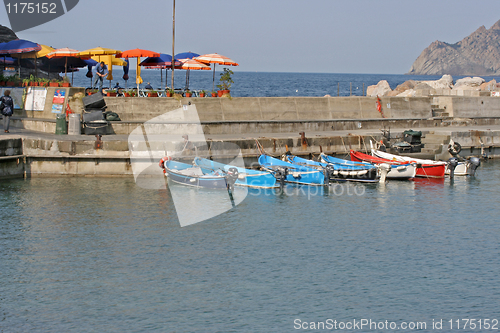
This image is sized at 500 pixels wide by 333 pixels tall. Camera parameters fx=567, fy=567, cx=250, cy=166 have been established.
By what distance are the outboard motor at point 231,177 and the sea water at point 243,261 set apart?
1.10m

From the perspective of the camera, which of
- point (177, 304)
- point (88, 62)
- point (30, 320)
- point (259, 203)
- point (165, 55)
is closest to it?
point (30, 320)

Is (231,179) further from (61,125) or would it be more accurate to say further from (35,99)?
(35,99)

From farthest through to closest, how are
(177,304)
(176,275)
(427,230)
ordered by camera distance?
(427,230) < (176,275) < (177,304)

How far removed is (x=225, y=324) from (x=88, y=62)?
113 ft

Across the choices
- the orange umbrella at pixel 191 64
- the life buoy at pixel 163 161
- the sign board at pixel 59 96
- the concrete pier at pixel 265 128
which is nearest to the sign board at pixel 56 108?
the sign board at pixel 59 96

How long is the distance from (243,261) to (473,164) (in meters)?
19.9

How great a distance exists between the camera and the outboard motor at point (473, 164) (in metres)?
33.1

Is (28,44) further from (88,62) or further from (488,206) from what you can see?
(488,206)

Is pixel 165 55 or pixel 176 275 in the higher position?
pixel 165 55

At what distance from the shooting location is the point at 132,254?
19.1m

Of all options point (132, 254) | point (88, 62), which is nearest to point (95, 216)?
point (132, 254)

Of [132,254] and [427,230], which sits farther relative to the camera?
[427,230]

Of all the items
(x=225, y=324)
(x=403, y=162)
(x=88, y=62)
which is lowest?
(x=225, y=324)

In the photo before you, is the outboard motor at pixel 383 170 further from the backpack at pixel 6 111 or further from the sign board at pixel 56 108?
the backpack at pixel 6 111
